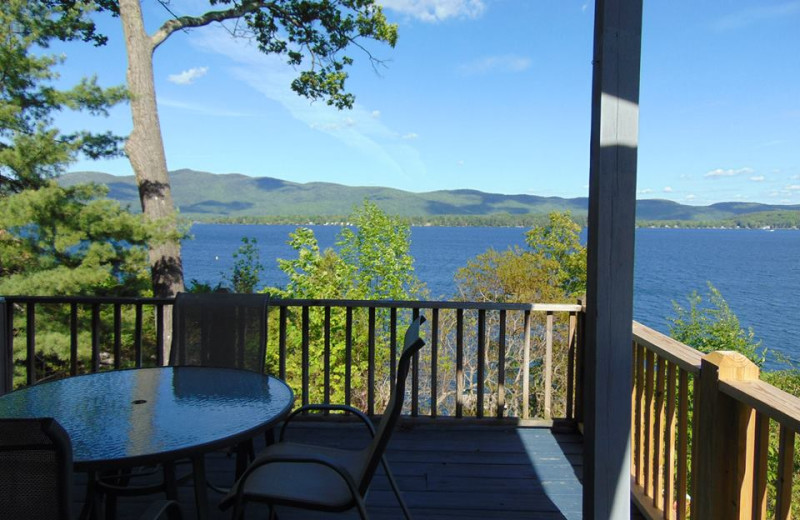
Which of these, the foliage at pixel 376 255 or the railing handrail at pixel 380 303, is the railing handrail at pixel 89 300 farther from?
the foliage at pixel 376 255

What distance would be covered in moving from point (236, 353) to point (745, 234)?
105 meters

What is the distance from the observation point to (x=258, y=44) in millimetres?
9961

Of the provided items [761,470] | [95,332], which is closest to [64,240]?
[95,332]

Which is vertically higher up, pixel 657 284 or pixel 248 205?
pixel 248 205

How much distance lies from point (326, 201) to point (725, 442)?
36.2 metres

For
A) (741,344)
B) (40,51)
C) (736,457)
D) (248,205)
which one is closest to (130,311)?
(40,51)

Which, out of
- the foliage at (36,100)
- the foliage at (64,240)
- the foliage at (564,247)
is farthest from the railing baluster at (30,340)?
the foliage at (564,247)

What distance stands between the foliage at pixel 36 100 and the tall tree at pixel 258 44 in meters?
0.58

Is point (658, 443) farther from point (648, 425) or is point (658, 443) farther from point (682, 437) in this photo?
point (682, 437)

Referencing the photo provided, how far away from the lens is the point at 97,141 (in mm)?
8531

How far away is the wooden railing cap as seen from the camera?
183cm

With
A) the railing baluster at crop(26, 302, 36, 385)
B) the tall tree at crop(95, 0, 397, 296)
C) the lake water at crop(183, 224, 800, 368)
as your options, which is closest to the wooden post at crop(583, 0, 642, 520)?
the railing baluster at crop(26, 302, 36, 385)

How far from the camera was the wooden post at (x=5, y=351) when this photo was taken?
157 inches

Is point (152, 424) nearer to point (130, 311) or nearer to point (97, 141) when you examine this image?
point (97, 141)
